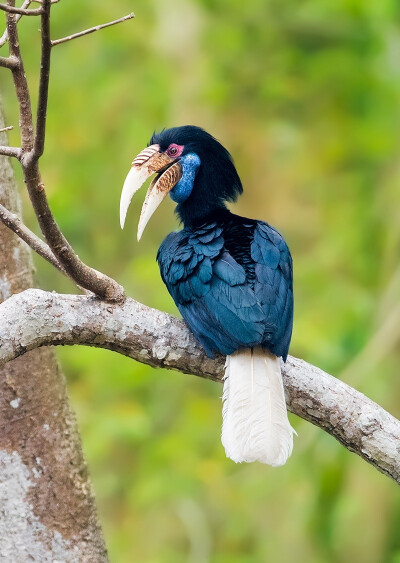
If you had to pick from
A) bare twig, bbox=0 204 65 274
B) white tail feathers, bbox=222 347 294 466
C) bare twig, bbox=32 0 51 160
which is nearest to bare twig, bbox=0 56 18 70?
bare twig, bbox=32 0 51 160

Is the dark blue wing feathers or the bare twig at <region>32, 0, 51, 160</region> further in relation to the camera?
the dark blue wing feathers

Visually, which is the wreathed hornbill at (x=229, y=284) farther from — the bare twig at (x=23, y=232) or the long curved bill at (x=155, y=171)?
the bare twig at (x=23, y=232)

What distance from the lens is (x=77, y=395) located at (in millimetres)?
5746

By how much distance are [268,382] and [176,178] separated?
1.01m

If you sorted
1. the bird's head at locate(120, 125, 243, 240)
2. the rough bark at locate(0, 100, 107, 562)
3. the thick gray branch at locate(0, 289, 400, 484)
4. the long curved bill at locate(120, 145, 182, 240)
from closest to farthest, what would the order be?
the thick gray branch at locate(0, 289, 400, 484) < the rough bark at locate(0, 100, 107, 562) < the long curved bill at locate(120, 145, 182, 240) < the bird's head at locate(120, 125, 243, 240)

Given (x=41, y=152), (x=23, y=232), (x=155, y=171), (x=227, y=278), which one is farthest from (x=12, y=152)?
(x=155, y=171)

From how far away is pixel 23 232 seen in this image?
2520mm

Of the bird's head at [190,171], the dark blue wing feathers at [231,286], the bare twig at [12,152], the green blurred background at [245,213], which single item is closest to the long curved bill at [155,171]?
the bird's head at [190,171]

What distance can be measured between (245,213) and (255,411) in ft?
11.0

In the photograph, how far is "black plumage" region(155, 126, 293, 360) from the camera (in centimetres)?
272

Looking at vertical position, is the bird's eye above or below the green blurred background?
above

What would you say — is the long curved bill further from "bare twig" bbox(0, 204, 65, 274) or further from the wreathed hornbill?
"bare twig" bbox(0, 204, 65, 274)

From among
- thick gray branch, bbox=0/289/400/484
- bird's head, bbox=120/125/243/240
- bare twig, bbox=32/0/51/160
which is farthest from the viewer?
bird's head, bbox=120/125/243/240

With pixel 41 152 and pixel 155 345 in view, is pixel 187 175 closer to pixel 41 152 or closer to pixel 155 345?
pixel 155 345
